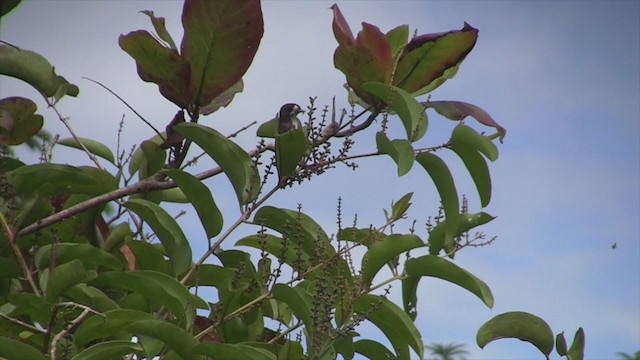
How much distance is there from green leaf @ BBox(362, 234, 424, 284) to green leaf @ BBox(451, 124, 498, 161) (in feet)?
0.85

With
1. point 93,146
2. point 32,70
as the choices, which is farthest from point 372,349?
point 32,70

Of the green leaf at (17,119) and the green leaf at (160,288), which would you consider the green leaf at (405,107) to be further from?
the green leaf at (17,119)

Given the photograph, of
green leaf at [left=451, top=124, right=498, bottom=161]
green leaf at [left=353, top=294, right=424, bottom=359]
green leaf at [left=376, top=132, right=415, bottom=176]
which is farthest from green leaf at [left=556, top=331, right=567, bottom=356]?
green leaf at [left=376, top=132, right=415, bottom=176]

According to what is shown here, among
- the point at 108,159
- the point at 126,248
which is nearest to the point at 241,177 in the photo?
the point at 126,248

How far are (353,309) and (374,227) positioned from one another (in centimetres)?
28

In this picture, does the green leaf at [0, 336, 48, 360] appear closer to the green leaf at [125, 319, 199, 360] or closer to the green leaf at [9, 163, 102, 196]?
the green leaf at [125, 319, 199, 360]

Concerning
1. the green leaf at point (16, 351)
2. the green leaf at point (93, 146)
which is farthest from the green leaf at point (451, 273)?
the green leaf at point (93, 146)

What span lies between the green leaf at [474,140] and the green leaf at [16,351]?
1.08m

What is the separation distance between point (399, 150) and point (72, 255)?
863 millimetres

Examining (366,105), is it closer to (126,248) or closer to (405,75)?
(405,75)

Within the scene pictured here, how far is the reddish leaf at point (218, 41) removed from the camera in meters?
2.03

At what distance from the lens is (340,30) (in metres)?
2.17

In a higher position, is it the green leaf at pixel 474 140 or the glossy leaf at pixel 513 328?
Answer: the green leaf at pixel 474 140

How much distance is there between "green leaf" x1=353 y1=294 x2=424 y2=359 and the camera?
2.14m
